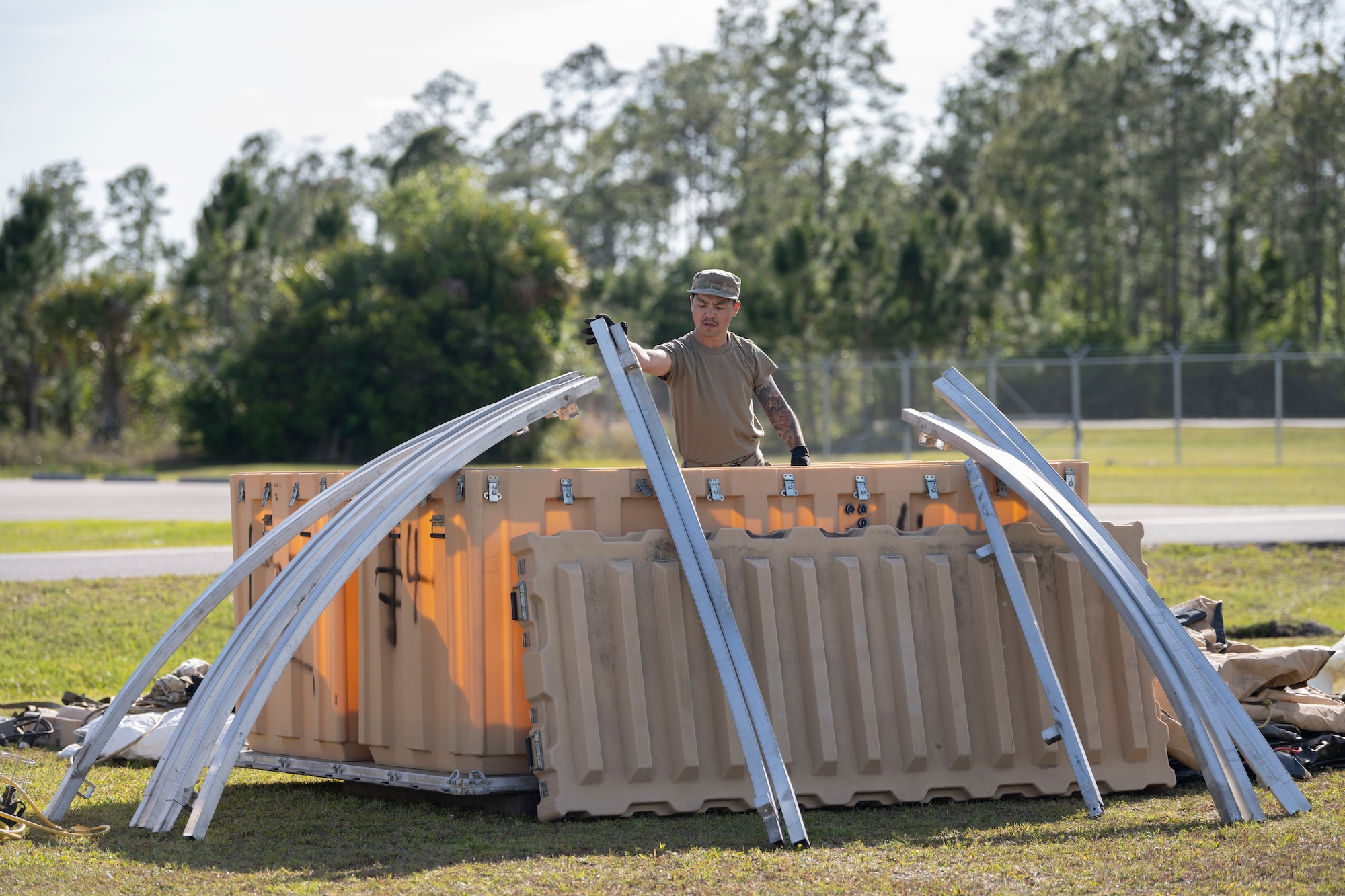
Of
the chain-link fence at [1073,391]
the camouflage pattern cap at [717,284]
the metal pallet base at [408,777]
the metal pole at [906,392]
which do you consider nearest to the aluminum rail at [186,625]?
the metal pallet base at [408,777]

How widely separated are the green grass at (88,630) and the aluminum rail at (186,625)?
3411 millimetres

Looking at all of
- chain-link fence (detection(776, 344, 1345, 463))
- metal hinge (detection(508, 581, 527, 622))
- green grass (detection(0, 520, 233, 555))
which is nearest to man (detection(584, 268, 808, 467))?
metal hinge (detection(508, 581, 527, 622))

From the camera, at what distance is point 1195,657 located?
17.0ft

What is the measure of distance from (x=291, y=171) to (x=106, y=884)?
260ft

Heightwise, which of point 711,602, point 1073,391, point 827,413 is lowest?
point 711,602

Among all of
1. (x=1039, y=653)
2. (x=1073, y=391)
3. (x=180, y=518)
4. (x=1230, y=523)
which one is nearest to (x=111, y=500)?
(x=180, y=518)

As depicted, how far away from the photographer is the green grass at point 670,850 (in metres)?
4.01

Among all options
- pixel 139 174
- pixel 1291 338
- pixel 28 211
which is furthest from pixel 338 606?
pixel 139 174

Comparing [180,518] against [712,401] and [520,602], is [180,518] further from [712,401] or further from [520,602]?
[520,602]

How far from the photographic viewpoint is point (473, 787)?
5039 millimetres

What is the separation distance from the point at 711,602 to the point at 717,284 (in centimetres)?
175

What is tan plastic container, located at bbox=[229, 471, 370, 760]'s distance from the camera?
18.5 ft

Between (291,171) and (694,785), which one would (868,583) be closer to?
(694,785)

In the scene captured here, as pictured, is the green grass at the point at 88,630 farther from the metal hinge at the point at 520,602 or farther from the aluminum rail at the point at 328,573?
the metal hinge at the point at 520,602
